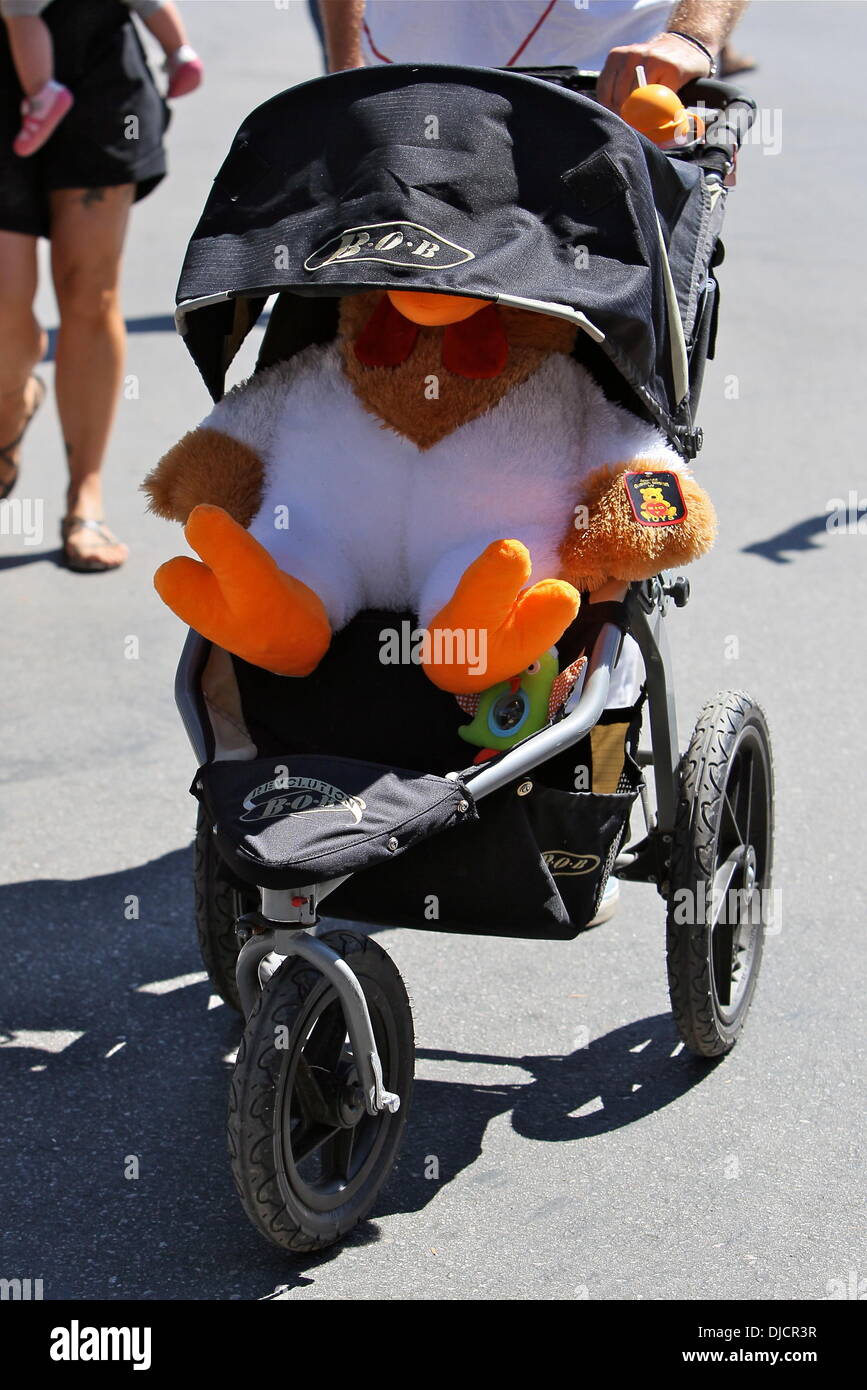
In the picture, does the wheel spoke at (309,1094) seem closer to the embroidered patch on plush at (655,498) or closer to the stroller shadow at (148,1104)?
the stroller shadow at (148,1104)

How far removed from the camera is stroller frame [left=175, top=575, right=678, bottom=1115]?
8.66ft

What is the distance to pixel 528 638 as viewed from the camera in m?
2.79

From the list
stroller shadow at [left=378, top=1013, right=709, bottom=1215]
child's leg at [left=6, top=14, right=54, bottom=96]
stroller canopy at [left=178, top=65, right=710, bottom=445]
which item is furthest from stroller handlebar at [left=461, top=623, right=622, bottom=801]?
child's leg at [left=6, top=14, right=54, bottom=96]

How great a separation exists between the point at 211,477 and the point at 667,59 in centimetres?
123

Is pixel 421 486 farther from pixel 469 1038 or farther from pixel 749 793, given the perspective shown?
pixel 469 1038

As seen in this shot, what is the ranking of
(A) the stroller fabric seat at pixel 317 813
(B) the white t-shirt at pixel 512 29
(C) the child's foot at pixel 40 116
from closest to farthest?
(A) the stroller fabric seat at pixel 317 813
(B) the white t-shirt at pixel 512 29
(C) the child's foot at pixel 40 116

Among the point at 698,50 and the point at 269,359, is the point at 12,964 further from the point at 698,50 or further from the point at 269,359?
the point at 698,50

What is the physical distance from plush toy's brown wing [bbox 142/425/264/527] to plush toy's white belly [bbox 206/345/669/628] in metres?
0.04

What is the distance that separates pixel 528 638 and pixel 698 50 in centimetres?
140

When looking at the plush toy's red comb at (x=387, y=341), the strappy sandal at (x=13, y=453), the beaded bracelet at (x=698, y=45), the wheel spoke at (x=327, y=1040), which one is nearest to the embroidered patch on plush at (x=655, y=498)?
the plush toy's red comb at (x=387, y=341)

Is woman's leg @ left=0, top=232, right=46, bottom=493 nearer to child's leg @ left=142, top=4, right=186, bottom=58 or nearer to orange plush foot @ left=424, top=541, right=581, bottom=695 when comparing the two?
child's leg @ left=142, top=4, right=186, bottom=58

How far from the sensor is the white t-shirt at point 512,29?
3742 millimetres

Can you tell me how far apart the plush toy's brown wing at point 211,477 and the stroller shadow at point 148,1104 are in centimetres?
108

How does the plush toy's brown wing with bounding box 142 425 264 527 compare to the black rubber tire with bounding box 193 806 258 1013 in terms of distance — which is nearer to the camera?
the plush toy's brown wing with bounding box 142 425 264 527
